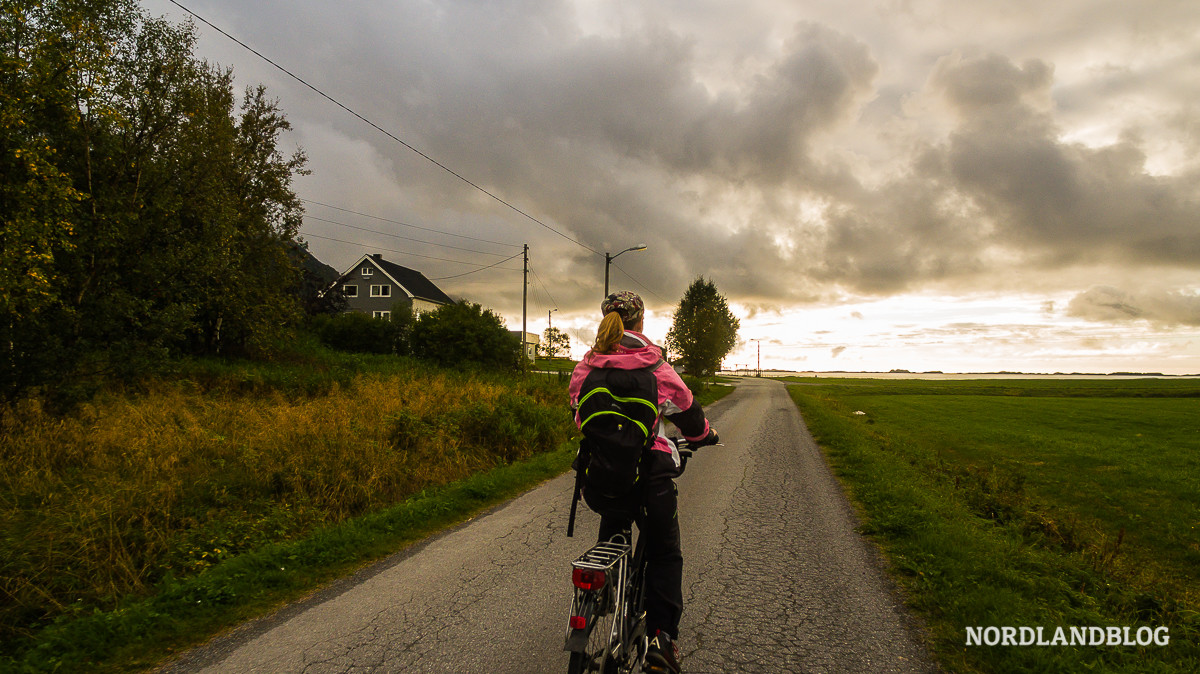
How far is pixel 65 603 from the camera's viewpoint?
390 cm

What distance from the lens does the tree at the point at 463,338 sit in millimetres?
28234

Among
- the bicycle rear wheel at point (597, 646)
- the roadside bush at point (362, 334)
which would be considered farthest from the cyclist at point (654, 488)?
the roadside bush at point (362, 334)

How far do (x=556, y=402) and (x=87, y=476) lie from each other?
11005mm

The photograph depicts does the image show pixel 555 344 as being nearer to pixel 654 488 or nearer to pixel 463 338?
pixel 463 338

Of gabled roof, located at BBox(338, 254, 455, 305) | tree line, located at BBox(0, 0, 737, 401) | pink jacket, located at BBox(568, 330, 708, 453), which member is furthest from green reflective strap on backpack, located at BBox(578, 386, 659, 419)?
gabled roof, located at BBox(338, 254, 455, 305)

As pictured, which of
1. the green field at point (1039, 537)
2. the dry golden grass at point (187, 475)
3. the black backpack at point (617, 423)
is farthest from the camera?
the dry golden grass at point (187, 475)

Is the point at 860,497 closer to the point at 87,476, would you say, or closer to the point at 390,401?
the point at 390,401

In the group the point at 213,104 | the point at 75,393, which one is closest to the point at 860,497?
the point at 75,393

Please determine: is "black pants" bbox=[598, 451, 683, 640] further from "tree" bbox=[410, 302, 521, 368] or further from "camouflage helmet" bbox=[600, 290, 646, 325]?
"tree" bbox=[410, 302, 521, 368]

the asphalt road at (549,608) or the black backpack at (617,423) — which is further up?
the black backpack at (617,423)

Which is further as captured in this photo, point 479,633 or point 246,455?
point 246,455

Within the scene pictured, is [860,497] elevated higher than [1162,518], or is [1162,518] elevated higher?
[860,497]

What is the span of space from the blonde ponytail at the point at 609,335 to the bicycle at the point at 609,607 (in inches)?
30.8

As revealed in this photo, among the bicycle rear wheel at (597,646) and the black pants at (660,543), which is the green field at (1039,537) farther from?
the bicycle rear wheel at (597,646)
